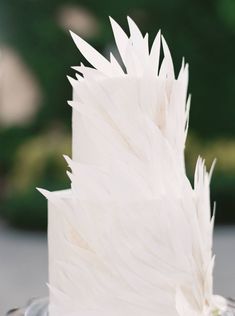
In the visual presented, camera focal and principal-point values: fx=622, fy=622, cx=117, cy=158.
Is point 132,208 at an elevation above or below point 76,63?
below

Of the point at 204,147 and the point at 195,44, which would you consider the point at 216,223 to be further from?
the point at 195,44

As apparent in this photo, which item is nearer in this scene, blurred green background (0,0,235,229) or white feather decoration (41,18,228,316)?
white feather decoration (41,18,228,316)

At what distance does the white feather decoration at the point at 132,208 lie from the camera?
868 mm

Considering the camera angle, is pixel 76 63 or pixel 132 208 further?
pixel 76 63

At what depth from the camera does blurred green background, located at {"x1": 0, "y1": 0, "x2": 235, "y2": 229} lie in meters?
5.54

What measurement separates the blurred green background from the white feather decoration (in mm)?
4500

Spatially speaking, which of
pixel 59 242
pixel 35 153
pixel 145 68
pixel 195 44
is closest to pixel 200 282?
pixel 59 242

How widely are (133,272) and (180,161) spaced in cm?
17

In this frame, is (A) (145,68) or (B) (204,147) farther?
(B) (204,147)

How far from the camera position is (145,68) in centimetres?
90

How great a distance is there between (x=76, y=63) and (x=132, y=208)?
4.87 meters

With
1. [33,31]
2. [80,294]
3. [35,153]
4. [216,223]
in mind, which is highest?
[33,31]

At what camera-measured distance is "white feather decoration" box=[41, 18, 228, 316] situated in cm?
87

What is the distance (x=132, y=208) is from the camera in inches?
34.3
